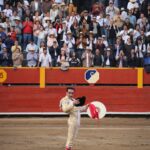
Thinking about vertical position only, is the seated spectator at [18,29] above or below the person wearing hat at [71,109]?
above

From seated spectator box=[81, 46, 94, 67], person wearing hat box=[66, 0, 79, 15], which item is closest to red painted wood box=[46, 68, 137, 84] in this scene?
seated spectator box=[81, 46, 94, 67]

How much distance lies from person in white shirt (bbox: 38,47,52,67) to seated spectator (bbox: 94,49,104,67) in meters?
1.31

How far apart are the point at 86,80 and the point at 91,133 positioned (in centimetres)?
408

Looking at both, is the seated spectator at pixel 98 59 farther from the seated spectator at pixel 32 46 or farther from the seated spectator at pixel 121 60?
the seated spectator at pixel 32 46

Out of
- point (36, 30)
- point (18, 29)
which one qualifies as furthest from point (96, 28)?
point (18, 29)

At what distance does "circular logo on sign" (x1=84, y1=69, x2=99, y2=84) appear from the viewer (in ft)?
57.7

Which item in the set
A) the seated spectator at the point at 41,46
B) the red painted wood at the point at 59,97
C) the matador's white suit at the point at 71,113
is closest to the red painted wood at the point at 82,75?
the red painted wood at the point at 59,97

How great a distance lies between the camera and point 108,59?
17.5 m

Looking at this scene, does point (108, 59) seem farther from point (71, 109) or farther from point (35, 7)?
point (71, 109)

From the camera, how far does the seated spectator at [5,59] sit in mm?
17016

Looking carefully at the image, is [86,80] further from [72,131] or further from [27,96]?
[72,131]

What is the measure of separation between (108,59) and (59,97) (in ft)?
5.86

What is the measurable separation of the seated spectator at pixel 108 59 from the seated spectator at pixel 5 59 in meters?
2.74

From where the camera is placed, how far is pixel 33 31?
17.9m
